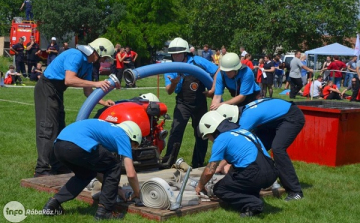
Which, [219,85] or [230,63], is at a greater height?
[230,63]

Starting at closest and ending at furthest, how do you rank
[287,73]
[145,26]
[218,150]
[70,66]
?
[218,150]
[70,66]
[287,73]
[145,26]

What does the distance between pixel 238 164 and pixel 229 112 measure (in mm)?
884

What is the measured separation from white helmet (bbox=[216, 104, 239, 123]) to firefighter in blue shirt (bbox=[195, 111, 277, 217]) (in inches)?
16.7

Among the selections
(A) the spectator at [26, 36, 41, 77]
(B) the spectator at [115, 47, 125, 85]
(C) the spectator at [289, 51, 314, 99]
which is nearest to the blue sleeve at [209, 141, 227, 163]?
(C) the spectator at [289, 51, 314, 99]

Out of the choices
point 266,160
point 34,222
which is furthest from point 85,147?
point 266,160

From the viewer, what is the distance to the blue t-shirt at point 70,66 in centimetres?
830

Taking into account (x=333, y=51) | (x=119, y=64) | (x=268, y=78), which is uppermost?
(x=333, y=51)

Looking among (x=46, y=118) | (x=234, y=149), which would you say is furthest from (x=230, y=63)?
(x=46, y=118)

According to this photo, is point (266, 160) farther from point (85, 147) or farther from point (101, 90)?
point (101, 90)

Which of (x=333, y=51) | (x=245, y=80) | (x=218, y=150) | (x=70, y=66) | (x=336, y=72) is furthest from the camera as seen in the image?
(x=333, y=51)

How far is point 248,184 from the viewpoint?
23.0ft

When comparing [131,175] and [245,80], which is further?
[245,80]

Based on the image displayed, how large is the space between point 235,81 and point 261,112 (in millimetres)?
956

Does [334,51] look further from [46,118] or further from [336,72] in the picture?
[46,118]
